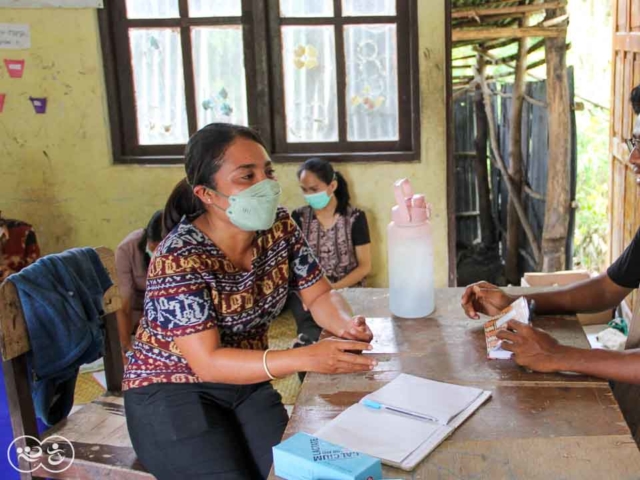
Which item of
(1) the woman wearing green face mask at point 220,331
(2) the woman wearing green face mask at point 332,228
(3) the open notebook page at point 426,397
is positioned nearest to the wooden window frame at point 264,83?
(2) the woman wearing green face mask at point 332,228

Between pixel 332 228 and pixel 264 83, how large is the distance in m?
0.99

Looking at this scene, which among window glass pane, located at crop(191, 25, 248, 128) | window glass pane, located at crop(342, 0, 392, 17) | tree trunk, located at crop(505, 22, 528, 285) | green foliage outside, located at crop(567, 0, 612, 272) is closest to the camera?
window glass pane, located at crop(342, 0, 392, 17)

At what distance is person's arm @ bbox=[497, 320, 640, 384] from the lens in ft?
5.18

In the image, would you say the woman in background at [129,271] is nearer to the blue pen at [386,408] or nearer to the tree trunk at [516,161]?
the blue pen at [386,408]

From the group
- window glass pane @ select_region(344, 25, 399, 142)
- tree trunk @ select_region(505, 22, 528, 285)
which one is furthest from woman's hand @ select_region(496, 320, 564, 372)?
tree trunk @ select_region(505, 22, 528, 285)

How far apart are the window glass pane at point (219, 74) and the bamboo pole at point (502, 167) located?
3265 mm

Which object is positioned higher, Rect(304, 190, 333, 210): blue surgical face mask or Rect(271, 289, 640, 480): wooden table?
Rect(304, 190, 333, 210): blue surgical face mask

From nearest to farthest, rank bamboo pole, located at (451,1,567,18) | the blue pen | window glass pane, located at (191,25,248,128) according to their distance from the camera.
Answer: the blue pen < window glass pane, located at (191,25,248,128) < bamboo pole, located at (451,1,567,18)

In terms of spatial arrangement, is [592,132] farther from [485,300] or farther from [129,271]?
[485,300]

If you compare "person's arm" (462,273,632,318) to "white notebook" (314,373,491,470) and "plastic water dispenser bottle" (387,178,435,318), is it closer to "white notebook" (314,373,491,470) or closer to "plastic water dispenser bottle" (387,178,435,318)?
"plastic water dispenser bottle" (387,178,435,318)

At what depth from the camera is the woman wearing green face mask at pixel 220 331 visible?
5.79ft

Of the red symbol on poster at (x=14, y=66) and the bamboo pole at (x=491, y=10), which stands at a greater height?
the bamboo pole at (x=491, y=10)

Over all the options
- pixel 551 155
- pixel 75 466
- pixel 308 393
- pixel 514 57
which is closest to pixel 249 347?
pixel 308 393

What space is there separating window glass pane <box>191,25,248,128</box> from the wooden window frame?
5 cm
